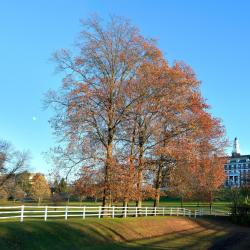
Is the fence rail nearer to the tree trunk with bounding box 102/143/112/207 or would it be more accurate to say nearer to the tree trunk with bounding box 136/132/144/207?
the tree trunk with bounding box 102/143/112/207

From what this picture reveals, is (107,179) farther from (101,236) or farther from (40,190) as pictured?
(40,190)

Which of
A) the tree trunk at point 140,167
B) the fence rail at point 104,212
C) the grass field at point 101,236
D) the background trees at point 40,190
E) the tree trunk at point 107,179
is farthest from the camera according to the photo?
the background trees at point 40,190

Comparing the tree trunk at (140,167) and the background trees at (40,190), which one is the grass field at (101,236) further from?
the background trees at (40,190)

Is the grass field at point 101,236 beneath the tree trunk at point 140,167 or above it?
beneath

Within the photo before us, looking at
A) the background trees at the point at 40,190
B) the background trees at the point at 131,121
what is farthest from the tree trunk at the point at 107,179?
the background trees at the point at 40,190

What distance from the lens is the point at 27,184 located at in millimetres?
129750

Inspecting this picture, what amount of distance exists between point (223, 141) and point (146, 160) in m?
18.1

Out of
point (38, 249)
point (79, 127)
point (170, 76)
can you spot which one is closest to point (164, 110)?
point (170, 76)

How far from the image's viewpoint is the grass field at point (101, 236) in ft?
72.3

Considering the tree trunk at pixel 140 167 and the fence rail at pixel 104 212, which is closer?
the fence rail at pixel 104 212

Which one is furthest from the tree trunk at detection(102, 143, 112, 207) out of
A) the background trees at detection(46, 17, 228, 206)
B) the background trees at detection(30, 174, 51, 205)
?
the background trees at detection(30, 174, 51, 205)

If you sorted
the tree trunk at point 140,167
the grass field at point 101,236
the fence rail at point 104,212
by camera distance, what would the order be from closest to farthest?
the grass field at point 101,236, the fence rail at point 104,212, the tree trunk at point 140,167

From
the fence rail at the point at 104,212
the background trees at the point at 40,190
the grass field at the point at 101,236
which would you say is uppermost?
the background trees at the point at 40,190

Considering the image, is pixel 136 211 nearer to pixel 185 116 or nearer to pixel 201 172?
pixel 185 116
